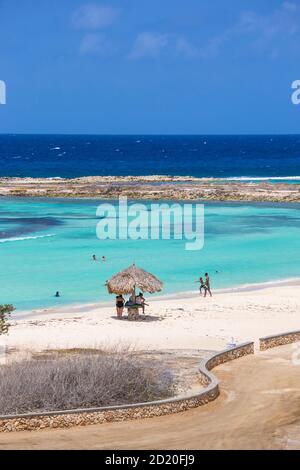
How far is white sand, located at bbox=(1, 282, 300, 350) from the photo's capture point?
897 inches

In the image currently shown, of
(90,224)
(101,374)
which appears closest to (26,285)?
(101,374)

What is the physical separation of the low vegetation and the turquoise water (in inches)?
474

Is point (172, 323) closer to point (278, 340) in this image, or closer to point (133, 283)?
point (133, 283)

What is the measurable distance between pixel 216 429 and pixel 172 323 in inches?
410

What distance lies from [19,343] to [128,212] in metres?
37.1

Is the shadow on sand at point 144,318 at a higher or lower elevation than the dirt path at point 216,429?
higher

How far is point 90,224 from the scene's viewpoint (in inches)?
2064

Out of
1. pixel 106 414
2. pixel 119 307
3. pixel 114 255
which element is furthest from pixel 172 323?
pixel 114 255

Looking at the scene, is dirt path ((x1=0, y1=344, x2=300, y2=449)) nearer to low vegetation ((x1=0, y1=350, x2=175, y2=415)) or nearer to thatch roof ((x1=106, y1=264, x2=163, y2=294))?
low vegetation ((x1=0, y1=350, x2=175, y2=415))

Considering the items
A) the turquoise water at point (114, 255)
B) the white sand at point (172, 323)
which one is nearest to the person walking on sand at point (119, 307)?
the white sand at point (172, 323)

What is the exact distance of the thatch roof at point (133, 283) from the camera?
25828 millimetres

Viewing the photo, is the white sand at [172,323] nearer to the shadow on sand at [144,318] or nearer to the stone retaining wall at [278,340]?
the shadow on sand at [144,318]

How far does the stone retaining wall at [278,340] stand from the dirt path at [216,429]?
3223 millimetres

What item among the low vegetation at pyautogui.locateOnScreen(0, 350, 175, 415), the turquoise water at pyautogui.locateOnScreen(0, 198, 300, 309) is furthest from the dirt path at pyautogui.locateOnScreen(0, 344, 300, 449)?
the turquoise water at pyautogui.locateOnScreen(0, 198, 300, 309)
